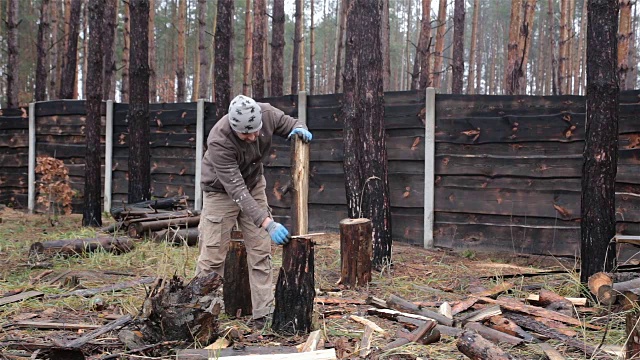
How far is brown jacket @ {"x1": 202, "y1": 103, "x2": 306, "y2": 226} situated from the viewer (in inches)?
182

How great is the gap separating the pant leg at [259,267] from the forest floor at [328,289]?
0.71 ft

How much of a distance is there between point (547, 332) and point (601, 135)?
1.94m

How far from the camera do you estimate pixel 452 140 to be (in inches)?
325

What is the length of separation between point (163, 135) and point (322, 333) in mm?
7527

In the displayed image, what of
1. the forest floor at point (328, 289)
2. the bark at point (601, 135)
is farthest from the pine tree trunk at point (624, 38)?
the bark at point (601, 135)

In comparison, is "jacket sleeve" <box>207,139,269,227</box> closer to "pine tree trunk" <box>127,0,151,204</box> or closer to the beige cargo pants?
the beige cargo pants

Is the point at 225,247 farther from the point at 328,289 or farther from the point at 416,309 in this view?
the point at 416,309

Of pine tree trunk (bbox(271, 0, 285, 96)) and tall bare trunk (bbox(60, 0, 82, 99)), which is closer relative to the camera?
tall bare trunk (bbox(60, 0, 82, 99))

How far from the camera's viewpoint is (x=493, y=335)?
4402mm

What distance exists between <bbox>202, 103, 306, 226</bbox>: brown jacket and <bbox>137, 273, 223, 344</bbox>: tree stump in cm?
Answer: 73

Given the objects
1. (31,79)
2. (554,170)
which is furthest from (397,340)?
(31,79)

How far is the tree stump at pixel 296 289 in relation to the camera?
452 cm

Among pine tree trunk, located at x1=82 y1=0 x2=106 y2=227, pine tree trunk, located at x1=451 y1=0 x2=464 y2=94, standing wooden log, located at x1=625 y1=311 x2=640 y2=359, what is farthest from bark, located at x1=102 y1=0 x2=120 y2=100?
standing wooden log, located at x1=625 y1=311 x2=640 y2=359

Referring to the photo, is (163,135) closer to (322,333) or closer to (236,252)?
(236,252)
